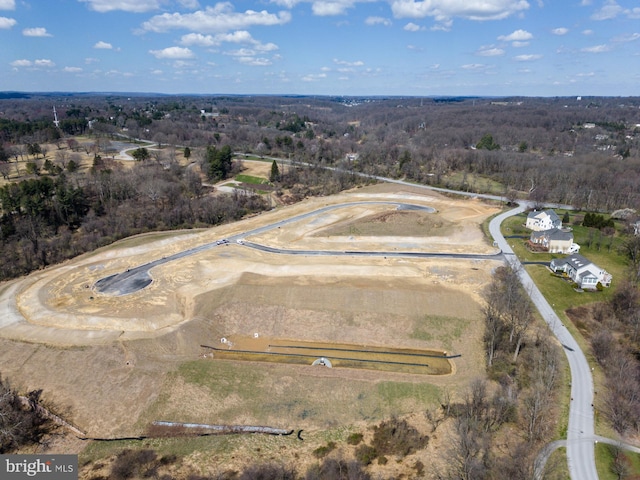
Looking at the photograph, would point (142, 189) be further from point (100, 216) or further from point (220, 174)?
point (220, 174)

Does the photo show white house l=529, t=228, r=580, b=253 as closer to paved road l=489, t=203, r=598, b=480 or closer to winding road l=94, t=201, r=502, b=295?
winding road l=94, t=201, r=502, b=295

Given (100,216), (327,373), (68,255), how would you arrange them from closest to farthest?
(327,373), (68,255), (100,216)

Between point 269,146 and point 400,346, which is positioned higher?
point 269,146

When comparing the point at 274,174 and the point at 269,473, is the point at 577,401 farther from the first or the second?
the point at 274,174

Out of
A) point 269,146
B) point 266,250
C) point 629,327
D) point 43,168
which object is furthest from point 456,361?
point 269,146

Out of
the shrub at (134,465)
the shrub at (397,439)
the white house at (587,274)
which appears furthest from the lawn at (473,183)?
the shrub at (134,465)

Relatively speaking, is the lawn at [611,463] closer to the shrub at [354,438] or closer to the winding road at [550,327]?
the winding road at [550,327]

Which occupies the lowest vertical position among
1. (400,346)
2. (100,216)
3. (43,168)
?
(400,346)

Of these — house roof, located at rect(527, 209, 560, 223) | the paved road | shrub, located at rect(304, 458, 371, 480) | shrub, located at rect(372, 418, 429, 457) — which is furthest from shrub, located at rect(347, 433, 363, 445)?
house roof, located at rect(527, 209, 560, 223)
